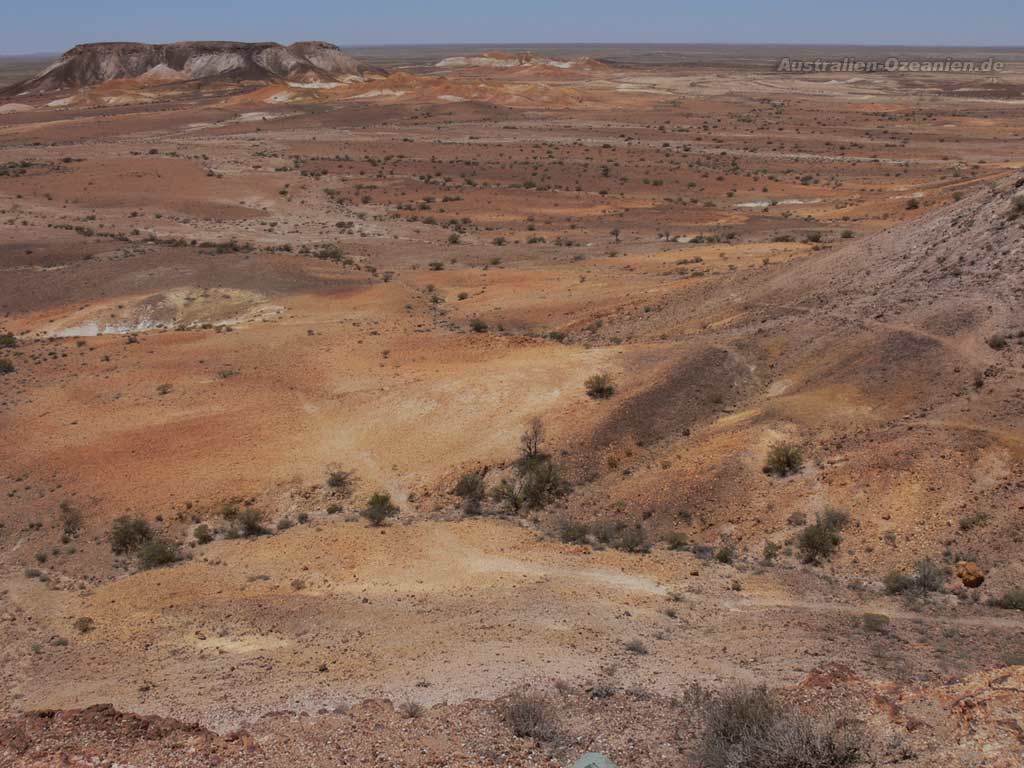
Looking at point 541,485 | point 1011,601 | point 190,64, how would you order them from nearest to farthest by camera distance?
point 1011,601
point 541,485
point 190,64

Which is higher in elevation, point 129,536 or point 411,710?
point 411,710

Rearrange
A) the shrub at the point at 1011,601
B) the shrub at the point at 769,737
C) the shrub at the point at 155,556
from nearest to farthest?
the shrub at the point at 769,737, the shrub at the point at 1011,601, the shrub at the point at 155,556

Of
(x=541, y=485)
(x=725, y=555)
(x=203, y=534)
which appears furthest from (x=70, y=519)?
(x=725, y=555)

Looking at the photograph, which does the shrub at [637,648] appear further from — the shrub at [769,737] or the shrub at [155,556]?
the shrub at [155,556]

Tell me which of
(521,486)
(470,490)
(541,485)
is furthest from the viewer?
(470,490)

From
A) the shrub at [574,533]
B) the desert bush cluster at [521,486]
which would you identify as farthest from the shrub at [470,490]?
the shrub at [574,533]

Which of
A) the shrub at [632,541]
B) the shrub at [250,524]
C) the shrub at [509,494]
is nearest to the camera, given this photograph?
the shrub at [632,541]

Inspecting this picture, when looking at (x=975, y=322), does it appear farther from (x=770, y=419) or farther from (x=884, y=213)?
(x=884, y=213)

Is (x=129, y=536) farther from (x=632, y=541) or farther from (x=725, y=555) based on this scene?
(x=725, y=555)
